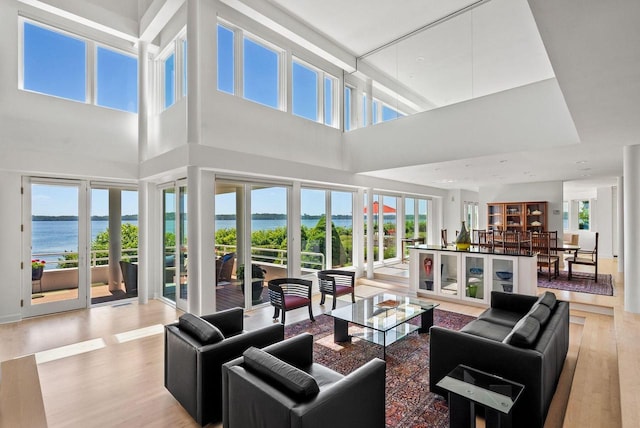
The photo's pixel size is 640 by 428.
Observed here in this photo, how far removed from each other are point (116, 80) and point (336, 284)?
570 centimetres

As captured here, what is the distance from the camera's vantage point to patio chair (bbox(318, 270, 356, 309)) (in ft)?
18.1

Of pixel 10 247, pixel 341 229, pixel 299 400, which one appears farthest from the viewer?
pixel 341 229

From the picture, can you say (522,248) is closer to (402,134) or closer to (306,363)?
(402,134)

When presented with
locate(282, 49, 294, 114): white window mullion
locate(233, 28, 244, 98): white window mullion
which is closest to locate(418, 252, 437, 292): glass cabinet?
locate(282, 49, 294, 114): white window mullion

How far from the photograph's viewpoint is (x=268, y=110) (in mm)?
6066

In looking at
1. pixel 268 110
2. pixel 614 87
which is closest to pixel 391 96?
pixel 268 110

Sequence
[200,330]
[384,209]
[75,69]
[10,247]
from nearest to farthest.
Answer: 1. [200,330]
2. [10,247]
3. [75,69]
4. [384,209]

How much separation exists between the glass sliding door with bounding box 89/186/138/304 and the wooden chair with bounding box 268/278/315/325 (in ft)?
10.8

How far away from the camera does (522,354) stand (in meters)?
2.40

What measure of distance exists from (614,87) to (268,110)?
16.1ft

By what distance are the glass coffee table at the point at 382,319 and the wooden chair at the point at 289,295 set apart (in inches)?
27.7

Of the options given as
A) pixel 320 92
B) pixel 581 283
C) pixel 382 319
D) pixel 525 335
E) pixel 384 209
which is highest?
pixel 320 92

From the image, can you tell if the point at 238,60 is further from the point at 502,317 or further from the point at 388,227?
the point at 388,227

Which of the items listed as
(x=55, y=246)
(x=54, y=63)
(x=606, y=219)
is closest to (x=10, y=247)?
(x=55, y=246)
